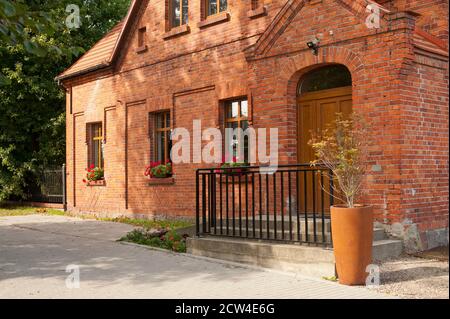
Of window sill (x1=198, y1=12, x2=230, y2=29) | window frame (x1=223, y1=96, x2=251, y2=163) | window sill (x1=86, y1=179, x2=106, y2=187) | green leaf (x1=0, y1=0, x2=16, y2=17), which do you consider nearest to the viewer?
green leaf (x1=0, y1=0, x2=16, y2=17)

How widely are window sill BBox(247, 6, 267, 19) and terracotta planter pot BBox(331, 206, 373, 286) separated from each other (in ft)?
20.1

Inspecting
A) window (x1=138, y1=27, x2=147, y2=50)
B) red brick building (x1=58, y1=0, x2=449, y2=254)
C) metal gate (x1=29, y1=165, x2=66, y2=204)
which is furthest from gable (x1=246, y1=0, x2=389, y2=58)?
metal gate (x1=29, y1=165, x2=66, y2=204)

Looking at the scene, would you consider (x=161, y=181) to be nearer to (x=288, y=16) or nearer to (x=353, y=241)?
(x=288, y=16)

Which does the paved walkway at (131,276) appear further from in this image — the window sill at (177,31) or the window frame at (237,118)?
the window sill at (177,31)

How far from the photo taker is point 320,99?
953cm

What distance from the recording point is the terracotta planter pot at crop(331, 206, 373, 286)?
247 inches

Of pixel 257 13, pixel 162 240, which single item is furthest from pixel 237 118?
pixel 162 240

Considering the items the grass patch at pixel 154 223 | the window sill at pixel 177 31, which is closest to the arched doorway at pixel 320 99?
the grass patch at pixel 154 223

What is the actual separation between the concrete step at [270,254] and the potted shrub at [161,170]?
16.6ft

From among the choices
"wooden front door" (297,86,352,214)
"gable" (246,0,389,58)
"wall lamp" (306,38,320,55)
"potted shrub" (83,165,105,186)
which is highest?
"gable" (246,0,389,58)

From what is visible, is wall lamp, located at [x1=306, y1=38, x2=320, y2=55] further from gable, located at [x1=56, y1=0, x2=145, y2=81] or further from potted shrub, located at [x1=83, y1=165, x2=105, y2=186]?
potted shrub, located at [x1=83, y1=165, x2=105, y2=186]
